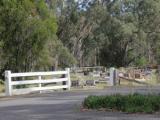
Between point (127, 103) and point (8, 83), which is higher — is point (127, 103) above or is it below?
below

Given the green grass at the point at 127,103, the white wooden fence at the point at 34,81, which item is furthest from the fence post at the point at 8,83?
the green grass at the point at 127,103

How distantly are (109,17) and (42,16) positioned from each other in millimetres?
46432

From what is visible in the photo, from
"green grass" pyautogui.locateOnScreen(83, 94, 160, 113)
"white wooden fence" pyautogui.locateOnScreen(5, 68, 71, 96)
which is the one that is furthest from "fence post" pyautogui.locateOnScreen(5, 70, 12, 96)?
"green grass" pyautogui.locateOnScreen(83, 94, 160, 113)

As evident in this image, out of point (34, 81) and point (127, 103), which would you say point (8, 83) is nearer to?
point (34, 81)

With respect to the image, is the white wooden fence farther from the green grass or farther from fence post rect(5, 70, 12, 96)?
the green grass

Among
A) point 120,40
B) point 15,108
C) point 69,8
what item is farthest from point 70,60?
point 15,108

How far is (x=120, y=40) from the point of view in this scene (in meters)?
80.1

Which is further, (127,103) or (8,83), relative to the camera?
(8,83)

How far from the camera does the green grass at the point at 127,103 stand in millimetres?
12289

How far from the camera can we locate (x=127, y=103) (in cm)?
1266

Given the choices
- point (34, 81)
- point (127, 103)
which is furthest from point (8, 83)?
point (127, 103)

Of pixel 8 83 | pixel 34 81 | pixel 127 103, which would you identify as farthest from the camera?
pixel 34 81

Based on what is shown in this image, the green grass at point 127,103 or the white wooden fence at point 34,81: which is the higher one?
the white wooden fence at point 34,81

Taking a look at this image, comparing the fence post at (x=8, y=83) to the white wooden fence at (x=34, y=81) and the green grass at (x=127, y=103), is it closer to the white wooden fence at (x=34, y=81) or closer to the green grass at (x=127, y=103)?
the white wooden fence at (x=34, y=81)
